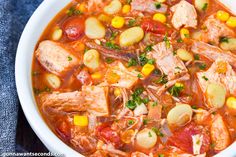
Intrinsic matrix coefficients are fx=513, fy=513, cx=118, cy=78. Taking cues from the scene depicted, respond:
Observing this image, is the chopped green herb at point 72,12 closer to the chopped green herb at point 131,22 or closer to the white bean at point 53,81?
the chopped green herb at point 131,22

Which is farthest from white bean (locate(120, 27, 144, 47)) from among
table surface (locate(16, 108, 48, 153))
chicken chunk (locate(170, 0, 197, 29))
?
table surface (locate(16, 108, 48, 153))

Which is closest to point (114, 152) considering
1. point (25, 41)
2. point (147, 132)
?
point (147, 132)

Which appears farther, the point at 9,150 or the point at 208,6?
the point at 208,6

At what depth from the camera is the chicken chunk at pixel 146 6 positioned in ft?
11.6

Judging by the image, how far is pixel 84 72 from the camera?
3238mm

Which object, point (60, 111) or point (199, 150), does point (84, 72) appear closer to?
point (60, 111)

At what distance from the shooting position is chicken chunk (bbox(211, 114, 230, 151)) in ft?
9.66

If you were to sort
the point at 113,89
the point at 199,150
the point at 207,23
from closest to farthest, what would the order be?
the point at 199,150
the point at 113,89
the point at 207,23

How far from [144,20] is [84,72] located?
0.58 m

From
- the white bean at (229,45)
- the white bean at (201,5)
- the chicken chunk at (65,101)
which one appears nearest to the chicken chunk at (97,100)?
the chicken chunk at (65,101)

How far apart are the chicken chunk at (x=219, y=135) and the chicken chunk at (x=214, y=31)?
619 mm

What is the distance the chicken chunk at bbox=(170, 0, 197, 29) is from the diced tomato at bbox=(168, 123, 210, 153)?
2.51 feet

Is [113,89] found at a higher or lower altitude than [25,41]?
lower

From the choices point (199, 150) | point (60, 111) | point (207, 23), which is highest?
point (207, 23)
